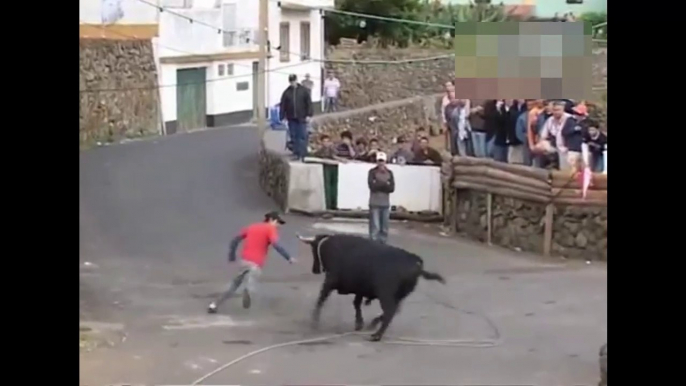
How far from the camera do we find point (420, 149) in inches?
200

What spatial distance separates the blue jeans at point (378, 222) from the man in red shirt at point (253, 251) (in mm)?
339

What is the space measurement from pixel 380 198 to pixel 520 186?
1.82ft

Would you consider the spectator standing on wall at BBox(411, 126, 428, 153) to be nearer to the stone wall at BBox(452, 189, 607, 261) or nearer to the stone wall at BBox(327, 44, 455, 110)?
the stone wall at BBox(327, 44, 455, 110)

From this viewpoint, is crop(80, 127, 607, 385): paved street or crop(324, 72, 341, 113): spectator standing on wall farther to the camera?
crop(324, 72, 341, 113): spectator standing on wall

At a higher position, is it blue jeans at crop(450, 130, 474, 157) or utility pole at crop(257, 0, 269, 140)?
utility pole at crop(257, 0, 269, 140)

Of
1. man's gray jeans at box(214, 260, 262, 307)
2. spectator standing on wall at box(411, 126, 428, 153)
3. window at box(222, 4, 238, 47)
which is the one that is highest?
window at box(222, 4, 238, 47)

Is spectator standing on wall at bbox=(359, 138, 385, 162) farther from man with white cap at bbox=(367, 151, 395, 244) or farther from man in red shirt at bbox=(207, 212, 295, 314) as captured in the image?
man in red shirt at bbox=(207, 212, 295, 314)

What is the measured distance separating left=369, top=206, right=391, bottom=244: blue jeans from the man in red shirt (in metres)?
0.34

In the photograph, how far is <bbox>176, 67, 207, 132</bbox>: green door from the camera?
507 centimetres

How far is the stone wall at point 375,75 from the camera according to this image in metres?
5.06

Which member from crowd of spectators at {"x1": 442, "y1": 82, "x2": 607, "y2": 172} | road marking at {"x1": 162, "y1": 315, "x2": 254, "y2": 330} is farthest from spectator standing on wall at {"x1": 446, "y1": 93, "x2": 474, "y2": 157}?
road marking at {"x1": 162, "y1": 315, "x2": 254, "y2": 330}
